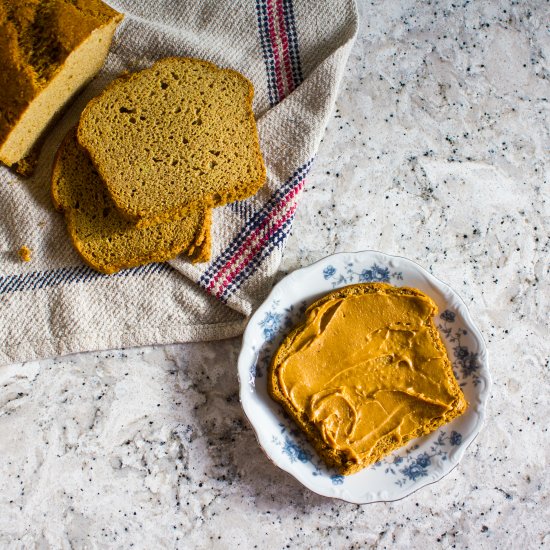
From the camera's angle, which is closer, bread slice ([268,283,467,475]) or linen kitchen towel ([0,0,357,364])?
bread slice ([268,283,467,475])

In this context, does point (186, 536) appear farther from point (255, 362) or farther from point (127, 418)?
point (255, 362)

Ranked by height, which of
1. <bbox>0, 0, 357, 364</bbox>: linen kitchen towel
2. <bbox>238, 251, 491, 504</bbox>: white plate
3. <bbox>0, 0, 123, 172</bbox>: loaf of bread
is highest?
<bbox>0, 0, 123, 172</bbox>: loaf of bread

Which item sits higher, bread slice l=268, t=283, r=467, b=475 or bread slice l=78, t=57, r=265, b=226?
bread slice l=78, t=57, r=265, b=226

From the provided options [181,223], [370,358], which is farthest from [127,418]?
[370,358]

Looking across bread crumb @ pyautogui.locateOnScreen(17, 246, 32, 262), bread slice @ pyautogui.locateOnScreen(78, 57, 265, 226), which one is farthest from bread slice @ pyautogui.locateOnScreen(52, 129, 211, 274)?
bread crumb @ pyautogui.locateOnScreen(17, 246, 32, 262)

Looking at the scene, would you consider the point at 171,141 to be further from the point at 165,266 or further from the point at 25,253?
the point at 25,253

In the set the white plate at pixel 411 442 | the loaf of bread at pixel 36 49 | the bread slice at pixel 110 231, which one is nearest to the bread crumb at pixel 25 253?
the bread slice at pixel 110 231

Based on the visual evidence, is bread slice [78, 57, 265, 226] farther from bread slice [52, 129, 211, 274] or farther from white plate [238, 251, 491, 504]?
white plate [238, 251, 491, 504]
